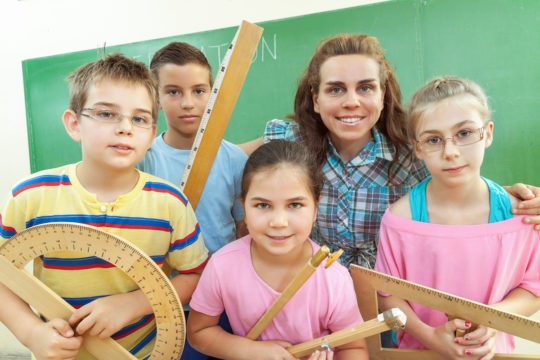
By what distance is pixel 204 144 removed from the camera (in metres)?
1.34

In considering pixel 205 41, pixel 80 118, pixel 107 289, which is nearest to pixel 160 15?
pixel 205 41

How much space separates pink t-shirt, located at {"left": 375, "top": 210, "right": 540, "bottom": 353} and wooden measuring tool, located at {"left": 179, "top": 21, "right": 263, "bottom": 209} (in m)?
0.66

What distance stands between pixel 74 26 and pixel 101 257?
288 centimetres

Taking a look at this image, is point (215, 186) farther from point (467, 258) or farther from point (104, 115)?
point (467, 258)

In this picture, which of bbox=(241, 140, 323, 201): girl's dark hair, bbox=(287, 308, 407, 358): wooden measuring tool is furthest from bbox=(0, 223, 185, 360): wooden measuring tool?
bbox=(241, 140, 323, 201): girl's dark hair

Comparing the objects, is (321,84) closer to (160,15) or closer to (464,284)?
(464,284)

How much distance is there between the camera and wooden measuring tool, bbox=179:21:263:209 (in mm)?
1233

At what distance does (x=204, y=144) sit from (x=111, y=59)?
38cm

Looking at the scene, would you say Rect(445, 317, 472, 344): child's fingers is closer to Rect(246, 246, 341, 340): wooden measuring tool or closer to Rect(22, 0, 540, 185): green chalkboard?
Rect(246, 246, 341, 340): wooden measuring tool

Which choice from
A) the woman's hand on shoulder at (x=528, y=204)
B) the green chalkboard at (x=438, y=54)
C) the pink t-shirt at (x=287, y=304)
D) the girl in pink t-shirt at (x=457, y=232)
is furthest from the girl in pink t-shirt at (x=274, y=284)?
the green chalkboard at (x=438, y=54)

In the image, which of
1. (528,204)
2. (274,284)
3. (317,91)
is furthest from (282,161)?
(528,204)

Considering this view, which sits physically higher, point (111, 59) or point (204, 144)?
point (111, 59)

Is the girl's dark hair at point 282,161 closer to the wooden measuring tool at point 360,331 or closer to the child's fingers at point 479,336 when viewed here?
the wooden measuring tool at point 360,331

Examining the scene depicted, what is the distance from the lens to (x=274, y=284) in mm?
1252
